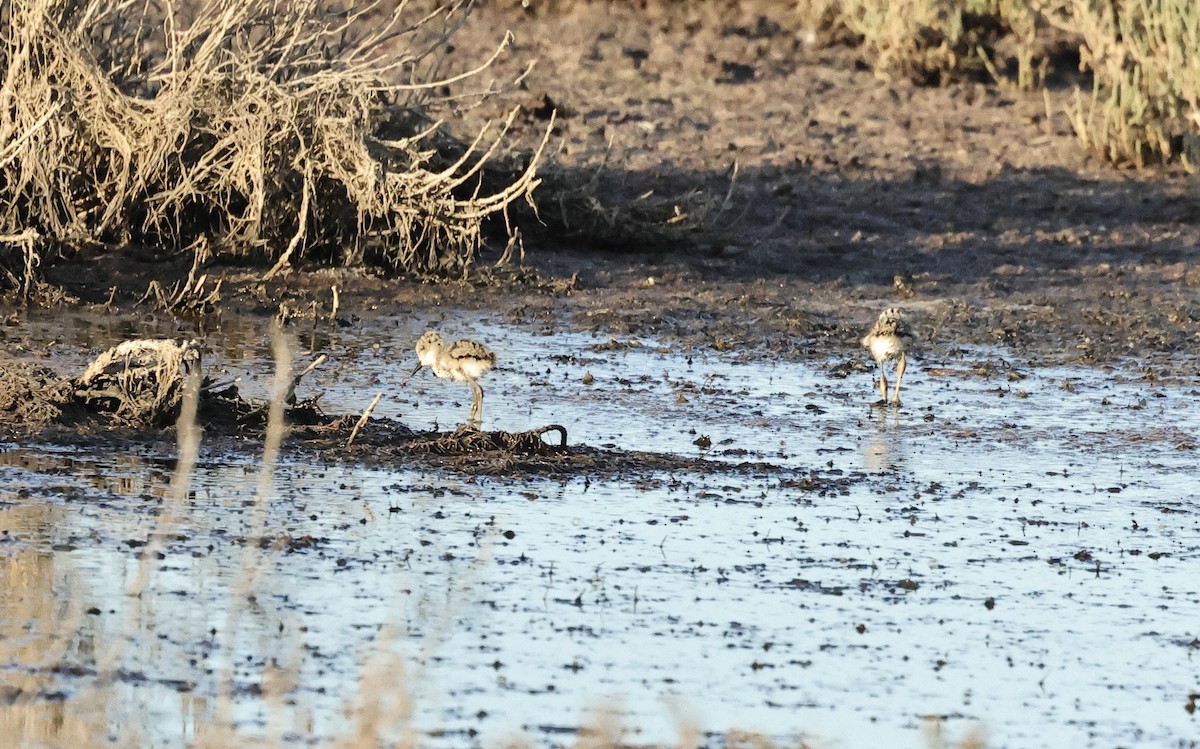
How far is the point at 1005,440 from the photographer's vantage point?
8805 mm

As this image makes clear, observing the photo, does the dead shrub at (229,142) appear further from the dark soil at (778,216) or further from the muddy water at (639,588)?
the muddy water at (639,588)

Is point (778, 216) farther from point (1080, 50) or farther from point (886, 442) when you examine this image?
point (886, 442)

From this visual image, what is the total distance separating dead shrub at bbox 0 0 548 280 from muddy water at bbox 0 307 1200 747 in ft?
8.26

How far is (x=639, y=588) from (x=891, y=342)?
3659 millimetres

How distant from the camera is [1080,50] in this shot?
642 inches

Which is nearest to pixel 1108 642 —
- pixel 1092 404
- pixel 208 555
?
pixel 208 555

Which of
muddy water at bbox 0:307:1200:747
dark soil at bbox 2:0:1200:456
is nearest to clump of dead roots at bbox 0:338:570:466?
muddy water at bbox 0:307:1200:747

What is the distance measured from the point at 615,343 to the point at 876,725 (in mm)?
5756

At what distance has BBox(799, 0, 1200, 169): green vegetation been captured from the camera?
15.0 meters

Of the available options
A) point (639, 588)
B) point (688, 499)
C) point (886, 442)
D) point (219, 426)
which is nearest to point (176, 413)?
point (219, 426)

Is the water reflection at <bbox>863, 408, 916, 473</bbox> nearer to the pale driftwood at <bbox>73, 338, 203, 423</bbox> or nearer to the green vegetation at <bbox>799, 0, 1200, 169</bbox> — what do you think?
the pale driftwood at <bbox>73, 338, 203, 423</bbox>

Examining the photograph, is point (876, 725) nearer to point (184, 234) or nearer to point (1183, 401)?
point (1183, 401)

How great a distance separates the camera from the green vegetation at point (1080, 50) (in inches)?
592

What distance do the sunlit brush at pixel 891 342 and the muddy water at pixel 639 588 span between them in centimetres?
49
